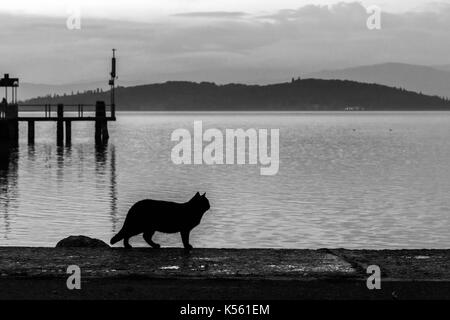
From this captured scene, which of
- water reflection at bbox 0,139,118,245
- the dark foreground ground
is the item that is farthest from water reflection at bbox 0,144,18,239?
the dark foreground ground

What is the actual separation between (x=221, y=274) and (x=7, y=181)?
42769 millimetres

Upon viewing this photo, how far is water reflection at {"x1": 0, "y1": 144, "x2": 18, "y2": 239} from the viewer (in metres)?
31.6

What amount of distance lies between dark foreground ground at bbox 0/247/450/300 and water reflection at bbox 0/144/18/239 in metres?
19.1

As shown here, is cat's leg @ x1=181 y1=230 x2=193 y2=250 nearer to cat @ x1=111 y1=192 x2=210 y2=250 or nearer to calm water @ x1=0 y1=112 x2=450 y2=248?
cat @ x1=111 y1=192 x2=210 y2=250

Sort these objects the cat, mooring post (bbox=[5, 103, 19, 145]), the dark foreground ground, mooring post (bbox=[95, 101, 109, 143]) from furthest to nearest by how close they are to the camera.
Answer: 1. mooring post (bbox=[95, 101, 109, 143])
2. mooring post (bbox=[5, 103, 19, 145])
3. the cat
4. the dark foreground ground

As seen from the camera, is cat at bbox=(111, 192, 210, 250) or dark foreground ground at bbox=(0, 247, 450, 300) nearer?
dark foreground ground at bbox=(0, 247, 450, 300)

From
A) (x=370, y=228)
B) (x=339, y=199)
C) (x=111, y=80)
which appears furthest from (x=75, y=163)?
(x=370, y=228)

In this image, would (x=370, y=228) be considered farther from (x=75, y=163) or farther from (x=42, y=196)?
(x=75, y=163)

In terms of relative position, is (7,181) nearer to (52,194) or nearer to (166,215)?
(52,194)

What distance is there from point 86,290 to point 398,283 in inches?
102

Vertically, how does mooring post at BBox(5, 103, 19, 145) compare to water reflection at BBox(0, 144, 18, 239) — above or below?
above

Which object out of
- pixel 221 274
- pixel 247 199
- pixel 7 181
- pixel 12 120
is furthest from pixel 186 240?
pixel 12 120

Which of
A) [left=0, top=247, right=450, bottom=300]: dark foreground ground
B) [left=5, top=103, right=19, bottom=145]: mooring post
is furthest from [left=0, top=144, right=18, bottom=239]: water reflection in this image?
[left=0, top=247, right=450, bottom=300]: dark foreground ground

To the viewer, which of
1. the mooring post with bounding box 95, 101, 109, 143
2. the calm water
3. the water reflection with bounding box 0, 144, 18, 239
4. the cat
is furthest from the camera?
the mooring post with bounding box 95, 101, 109, 143
